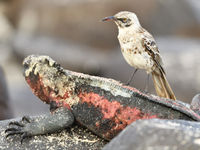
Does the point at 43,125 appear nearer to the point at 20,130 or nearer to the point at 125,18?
the point at 20,130

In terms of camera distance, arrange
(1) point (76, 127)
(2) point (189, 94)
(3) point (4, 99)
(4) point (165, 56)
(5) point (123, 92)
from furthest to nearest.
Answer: (4) point (165, 56) → (2) point (189, 94) → (3) point (4, 99) → (1) point (76, 127) → (5) point (123, 92)

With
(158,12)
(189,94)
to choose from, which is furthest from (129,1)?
(189,94)

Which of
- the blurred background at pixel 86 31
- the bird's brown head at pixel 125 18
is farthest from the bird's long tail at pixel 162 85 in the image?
the blurred background at pixel 86 31

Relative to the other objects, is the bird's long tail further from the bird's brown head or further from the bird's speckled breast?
the bird's brown head

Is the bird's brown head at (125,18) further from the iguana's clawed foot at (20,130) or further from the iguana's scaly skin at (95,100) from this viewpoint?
the iguana's clawed foot at (20,130)

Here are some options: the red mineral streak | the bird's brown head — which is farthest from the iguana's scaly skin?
the bird's brown head

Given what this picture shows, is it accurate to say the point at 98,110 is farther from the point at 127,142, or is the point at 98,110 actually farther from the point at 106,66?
the point at 106,66

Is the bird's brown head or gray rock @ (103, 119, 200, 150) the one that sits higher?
the bird's brown head
